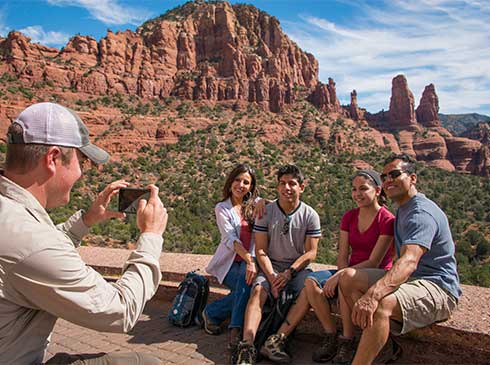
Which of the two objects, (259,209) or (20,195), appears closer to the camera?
(20,195)

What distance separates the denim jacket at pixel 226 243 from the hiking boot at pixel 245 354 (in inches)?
40.7

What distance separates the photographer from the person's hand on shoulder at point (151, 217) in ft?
6.38

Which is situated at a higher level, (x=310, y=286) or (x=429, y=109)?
(x=429, y=109)

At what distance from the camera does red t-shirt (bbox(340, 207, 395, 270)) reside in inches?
151

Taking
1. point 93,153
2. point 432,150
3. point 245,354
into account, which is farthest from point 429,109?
point 93,153

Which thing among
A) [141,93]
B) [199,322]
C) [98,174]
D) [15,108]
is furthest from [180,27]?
[199,322]

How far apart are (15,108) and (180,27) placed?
42594mm

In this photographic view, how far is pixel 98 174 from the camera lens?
36.4m

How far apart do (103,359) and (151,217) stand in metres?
0.80

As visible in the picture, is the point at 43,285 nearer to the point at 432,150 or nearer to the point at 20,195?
the point at 20,195

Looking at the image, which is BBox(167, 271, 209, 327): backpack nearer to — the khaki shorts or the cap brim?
the khaki shorts

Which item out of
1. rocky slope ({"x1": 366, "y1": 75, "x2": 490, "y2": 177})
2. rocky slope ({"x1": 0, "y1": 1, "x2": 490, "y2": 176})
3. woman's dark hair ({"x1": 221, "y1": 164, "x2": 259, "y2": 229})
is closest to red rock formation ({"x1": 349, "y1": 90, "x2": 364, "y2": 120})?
rocky slope ({"x1": 0, "y1": 1, "x2": 490, "y2": 176})

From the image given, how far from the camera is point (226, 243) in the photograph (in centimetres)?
439

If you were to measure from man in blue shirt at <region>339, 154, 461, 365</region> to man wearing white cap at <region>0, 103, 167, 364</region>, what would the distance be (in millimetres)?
1876
